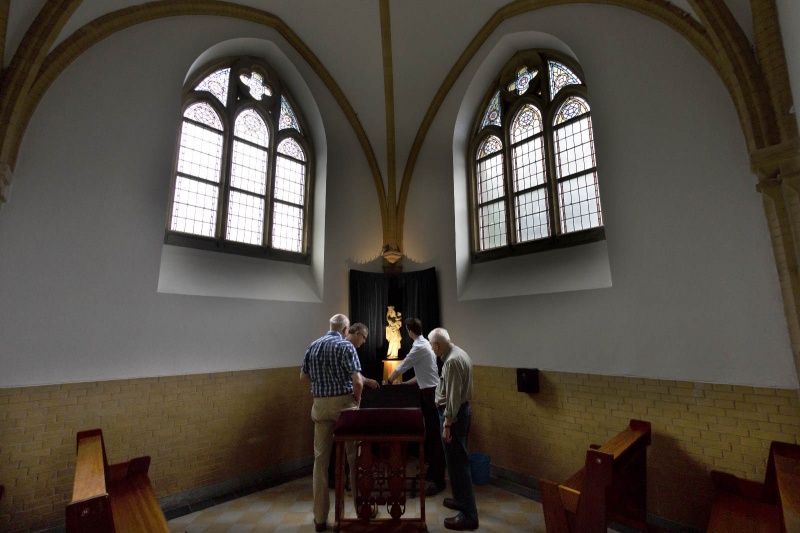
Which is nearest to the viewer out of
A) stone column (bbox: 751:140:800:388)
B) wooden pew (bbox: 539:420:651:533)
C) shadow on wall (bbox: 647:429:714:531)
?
wooden pew (bbox: 539:420:651:533)

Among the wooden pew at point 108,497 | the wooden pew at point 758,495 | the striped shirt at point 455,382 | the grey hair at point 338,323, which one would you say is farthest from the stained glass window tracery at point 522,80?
the wooden pew at point 108,497

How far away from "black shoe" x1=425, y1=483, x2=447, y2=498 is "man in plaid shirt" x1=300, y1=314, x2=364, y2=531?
1.19m

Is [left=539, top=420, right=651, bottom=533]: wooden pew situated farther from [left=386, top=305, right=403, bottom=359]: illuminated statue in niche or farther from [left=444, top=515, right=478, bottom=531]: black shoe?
[left=386, top=305, right=403, bottom=359]: illuminated statue in niche

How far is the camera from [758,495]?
2.80 metres

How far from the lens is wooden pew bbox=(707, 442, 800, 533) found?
2375 millimetres

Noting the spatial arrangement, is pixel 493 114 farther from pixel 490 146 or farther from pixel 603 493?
pixel 603 493

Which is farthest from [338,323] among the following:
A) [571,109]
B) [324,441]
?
[571,109]

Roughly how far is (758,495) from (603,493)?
1.37m

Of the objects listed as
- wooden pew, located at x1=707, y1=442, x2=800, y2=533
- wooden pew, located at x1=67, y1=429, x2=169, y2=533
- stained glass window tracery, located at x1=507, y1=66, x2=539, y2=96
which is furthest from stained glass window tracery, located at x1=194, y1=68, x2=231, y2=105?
wooden pew, located at x1=707, y1=442, x2=800, y2=533

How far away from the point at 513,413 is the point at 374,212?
369 centimetres

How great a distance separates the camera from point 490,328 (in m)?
5.05

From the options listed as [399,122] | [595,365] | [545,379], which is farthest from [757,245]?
[399,122]

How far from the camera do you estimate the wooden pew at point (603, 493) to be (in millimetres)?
2490

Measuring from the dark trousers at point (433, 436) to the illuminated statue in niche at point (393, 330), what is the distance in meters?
1.51
